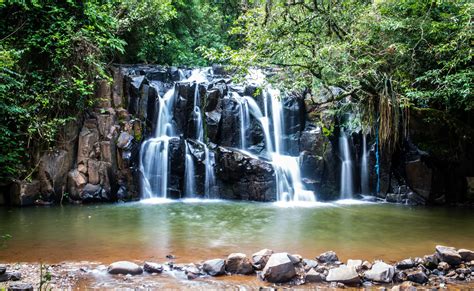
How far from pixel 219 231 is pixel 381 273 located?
3851 mm

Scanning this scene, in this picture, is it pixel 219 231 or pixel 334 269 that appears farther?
pixel 219 231

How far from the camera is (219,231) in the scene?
26.6 ft

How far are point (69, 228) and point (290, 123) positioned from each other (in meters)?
8.44

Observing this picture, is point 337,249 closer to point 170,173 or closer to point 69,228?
point 69,228

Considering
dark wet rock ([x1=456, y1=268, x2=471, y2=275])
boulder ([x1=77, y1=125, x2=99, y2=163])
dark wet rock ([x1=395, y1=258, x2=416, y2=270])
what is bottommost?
dark wet rock ([x1=456, y1=268, x2=471, y2=275])

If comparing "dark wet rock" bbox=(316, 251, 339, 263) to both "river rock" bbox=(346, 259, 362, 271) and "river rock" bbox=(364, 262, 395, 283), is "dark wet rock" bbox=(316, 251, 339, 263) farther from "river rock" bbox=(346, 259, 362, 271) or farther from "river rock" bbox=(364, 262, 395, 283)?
"river rock" bbox=(364, 262, 395, 283)

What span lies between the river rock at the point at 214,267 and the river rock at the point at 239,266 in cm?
9

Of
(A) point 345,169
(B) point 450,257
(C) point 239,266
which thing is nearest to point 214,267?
(C) point 239,266

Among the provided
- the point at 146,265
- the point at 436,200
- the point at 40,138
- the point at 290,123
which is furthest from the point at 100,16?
the point at 436,200

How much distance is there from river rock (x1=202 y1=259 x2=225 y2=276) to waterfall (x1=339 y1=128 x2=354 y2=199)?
8651mm

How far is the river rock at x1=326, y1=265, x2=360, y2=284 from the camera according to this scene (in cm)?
482

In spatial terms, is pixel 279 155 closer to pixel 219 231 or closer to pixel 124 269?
pixel 219 231

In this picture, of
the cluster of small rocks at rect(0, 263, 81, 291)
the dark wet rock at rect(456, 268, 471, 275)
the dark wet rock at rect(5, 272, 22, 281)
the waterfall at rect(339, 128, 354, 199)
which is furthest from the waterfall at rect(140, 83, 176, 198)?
the dark wet rock at rect(456, 268, 471, 275)

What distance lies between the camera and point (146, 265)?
5301 mm
